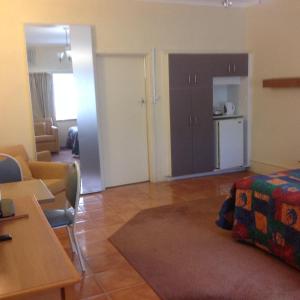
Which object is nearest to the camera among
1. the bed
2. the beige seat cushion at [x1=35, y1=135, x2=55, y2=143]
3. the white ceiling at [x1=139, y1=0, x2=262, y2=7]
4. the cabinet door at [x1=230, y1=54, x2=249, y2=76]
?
the white ceiling at [x1=139, y1=0, x2=262, y2=7]

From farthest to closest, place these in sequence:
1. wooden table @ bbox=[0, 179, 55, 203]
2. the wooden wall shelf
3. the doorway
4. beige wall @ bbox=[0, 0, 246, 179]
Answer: the doorway, the wooden wall shelf, beige wall @ bbox=[0, 0, 246, 179], wooden table @ bbox=[0, 179, 55, 203]

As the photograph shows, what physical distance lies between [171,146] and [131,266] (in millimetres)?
2775

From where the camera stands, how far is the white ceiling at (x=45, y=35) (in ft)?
21.9

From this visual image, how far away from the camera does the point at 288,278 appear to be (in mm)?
2613

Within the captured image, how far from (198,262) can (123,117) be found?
2.84m

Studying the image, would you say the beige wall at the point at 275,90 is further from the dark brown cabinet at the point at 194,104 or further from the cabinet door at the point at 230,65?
the dark brown cabinet at the point at 194,104

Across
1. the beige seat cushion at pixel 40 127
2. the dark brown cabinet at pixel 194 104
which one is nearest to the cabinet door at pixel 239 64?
the dark brown cabinet at pixel 194 104

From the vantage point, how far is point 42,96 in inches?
358

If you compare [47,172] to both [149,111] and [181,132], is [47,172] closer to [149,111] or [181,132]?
[149,111]

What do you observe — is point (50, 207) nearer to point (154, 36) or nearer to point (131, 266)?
point (131, 266)

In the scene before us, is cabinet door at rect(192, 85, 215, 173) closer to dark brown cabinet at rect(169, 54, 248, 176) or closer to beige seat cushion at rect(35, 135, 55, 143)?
dark brown cabinet at rect(169, 54, 248, 176)

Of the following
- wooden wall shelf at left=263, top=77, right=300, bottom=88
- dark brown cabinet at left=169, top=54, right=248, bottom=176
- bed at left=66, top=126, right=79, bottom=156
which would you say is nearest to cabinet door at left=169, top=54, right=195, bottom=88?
dark brown cabinet at left=169, top=54, right=248, bottom=176

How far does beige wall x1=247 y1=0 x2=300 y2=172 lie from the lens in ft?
16.6

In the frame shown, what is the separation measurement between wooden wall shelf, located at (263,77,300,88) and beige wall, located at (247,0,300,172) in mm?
109
